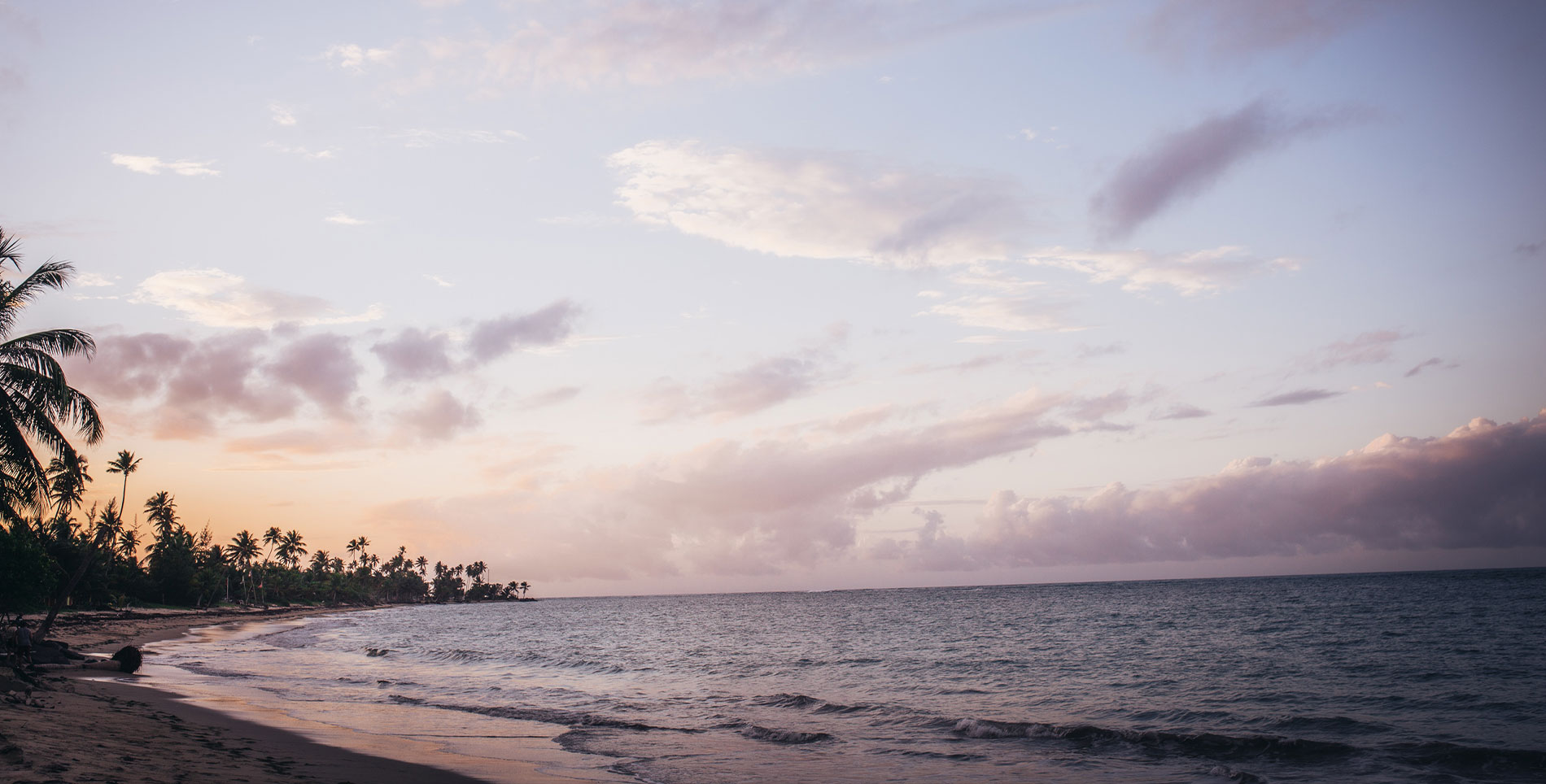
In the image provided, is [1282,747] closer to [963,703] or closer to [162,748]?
[963,703]

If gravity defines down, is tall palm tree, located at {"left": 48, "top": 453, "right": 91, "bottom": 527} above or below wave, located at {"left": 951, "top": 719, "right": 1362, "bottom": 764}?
above

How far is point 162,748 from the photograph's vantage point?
15.5 metres

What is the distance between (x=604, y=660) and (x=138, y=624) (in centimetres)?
5817

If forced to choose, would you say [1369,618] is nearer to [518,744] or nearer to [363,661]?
[518,744]

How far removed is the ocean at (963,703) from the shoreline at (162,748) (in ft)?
4.56

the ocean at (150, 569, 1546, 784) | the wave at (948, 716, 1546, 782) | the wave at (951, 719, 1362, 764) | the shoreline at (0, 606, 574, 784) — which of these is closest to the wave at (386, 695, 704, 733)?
the ocean at (150, 569, 1546, 784)

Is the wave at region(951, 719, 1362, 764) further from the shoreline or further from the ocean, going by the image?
the shoreline

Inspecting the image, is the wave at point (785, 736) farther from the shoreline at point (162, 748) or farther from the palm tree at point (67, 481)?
the palm tree at point (67, 481)

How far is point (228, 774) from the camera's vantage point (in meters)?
13.7

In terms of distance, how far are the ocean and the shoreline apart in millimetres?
1391

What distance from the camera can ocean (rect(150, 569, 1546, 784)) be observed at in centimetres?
1844

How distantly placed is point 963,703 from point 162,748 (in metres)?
22.8

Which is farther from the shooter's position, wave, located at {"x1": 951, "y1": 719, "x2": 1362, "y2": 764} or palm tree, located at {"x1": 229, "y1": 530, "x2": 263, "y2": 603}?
palm tree, located at {"x1": 229, "y1": 530, "x2": 263, "y2": 603}

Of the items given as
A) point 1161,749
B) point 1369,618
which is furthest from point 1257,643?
point 1161,749
